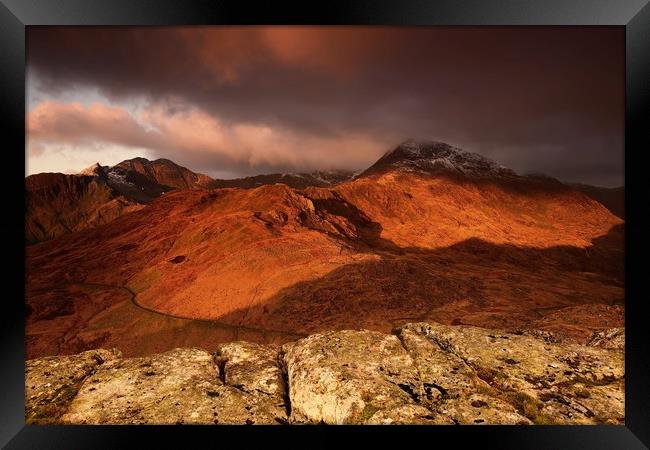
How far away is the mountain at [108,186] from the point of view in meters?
20.5

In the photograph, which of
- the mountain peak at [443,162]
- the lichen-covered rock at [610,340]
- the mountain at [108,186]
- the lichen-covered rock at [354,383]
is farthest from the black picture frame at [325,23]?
the mountain peak at [443,162]

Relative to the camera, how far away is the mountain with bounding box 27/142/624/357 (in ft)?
82.7

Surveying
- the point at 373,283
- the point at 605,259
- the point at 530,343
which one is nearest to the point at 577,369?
the point at 530,343

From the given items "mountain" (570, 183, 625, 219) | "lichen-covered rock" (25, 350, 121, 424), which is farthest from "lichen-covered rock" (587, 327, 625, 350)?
"lichen-covered rock" (25, 350, 121, 424)

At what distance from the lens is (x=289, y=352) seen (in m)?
6.49

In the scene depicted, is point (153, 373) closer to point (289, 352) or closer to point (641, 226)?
point (289, 352)

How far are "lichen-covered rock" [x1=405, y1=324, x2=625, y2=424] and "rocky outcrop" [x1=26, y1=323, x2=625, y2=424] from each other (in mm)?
17

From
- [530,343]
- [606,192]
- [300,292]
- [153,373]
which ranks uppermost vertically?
[606,192]

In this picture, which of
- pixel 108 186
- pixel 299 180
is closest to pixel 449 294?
pixel 299 180

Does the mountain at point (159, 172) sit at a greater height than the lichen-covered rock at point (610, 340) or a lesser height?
greater

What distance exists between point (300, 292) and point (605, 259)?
2593cm

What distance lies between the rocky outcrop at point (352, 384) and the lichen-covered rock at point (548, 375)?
0.7 inches

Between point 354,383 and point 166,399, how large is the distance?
3.17 m

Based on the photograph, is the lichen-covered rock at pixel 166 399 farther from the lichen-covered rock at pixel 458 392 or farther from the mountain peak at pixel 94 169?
the mountain peak at pixel 94 169
